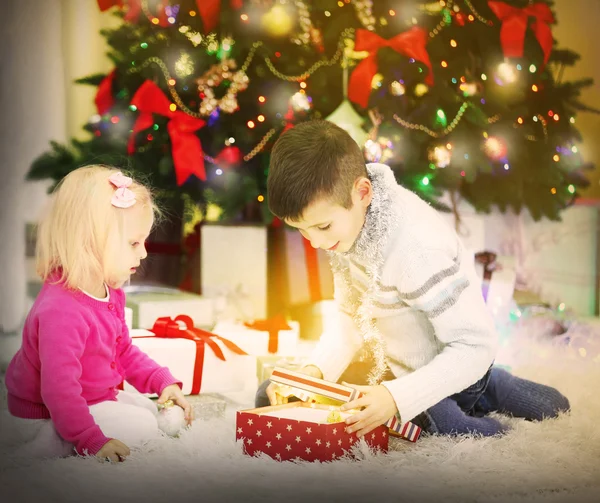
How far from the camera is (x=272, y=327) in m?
1.62

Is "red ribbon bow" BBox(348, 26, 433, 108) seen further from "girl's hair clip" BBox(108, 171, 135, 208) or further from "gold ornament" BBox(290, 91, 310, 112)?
"girl's hair clip" BBox(108, 171, 135, 208)

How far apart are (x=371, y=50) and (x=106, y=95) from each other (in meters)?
0.70

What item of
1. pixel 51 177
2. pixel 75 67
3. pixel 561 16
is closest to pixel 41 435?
pixel 51 177

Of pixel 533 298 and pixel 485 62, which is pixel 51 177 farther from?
pixel 533 298

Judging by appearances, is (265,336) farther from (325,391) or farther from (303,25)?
(303,25)

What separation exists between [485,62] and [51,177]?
121cm

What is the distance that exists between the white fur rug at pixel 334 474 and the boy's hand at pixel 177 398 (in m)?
0.04

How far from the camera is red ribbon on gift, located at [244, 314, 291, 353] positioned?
5.27 ft

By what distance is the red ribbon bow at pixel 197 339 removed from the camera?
4.58 feet

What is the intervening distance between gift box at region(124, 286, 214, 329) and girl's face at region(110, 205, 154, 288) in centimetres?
50

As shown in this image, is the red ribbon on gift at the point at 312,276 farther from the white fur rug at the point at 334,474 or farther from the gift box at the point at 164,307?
the white fur rug at the point at 334,474

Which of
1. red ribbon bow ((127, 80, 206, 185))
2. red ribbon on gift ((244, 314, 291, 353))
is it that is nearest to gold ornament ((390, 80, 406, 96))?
red ribbon bow ((127, 80, 206, 185))

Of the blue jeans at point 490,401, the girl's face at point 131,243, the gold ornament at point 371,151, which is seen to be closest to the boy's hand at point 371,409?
the blue jeans at point 490,401

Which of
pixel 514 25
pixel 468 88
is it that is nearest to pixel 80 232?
pixel 468 88
